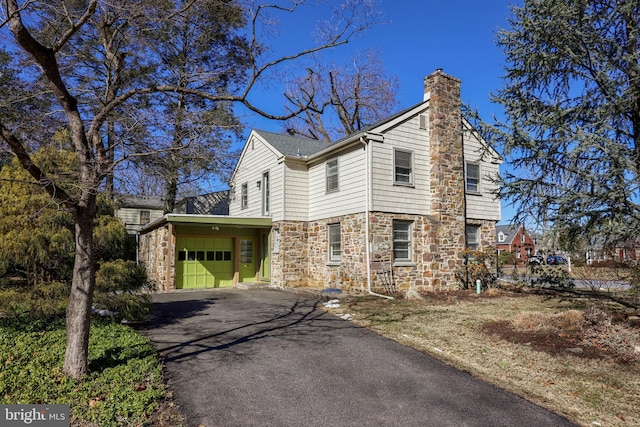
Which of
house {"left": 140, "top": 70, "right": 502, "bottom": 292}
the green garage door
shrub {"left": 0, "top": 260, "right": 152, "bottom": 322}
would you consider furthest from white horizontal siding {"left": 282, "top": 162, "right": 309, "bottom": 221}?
shrub {"left": 0, "top": 260, "right": 152, "bottom": 322}

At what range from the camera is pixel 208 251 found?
16.8 metres

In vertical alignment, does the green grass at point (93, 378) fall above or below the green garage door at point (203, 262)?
below

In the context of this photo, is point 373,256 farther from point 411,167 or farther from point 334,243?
point 411,167

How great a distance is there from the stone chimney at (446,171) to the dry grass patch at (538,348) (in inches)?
130

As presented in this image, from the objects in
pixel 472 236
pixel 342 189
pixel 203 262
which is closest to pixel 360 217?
pixel 342 189

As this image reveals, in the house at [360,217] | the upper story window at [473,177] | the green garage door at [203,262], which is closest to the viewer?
the house at [360,217]

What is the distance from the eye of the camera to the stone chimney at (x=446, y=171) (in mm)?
13836

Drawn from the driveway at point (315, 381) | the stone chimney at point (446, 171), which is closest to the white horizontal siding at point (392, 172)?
the stone chimney at point (446, 171)

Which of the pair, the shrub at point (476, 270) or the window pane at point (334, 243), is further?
the window pane at point (334, 243)

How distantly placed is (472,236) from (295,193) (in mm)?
7039

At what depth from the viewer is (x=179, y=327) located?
8.31 m

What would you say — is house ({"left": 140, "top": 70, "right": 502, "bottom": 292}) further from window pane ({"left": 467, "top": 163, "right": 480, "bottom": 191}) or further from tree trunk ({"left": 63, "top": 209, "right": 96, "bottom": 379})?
tree trunk ({"left": 63, "top": 209, "right": 96, "bottom": 379})

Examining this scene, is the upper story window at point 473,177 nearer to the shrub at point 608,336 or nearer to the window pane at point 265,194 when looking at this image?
the shrub at point 608,336

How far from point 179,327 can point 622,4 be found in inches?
415
